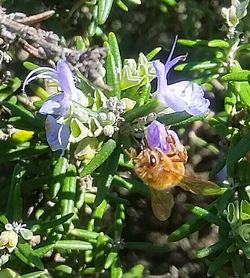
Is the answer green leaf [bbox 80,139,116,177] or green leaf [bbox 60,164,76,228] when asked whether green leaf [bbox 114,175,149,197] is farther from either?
Result: green leaf [bbox 80,139,116,177]

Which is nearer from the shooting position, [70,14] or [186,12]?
[70,14]

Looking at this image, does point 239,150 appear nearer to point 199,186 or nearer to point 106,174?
point 199,186

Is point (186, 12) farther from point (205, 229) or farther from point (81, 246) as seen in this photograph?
point (81, 246)

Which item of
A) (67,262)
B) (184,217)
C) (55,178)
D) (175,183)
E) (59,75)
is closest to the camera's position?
(59,75)

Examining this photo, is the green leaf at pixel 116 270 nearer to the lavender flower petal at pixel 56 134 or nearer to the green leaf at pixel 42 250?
the green leaf at pixel 42 250

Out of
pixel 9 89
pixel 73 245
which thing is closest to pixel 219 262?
pixel 73 245

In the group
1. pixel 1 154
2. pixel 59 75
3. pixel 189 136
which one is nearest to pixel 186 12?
pixel 189 136

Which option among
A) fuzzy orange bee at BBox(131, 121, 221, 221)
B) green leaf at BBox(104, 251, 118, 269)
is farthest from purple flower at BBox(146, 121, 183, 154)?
green leaf at BBox(104, 251, 118, 269)

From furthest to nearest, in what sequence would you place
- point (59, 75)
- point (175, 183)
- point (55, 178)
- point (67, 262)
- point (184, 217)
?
point (184, 217) → point (67, 262) → point (55, 178) → point (175, 183) → point (59, 75)
